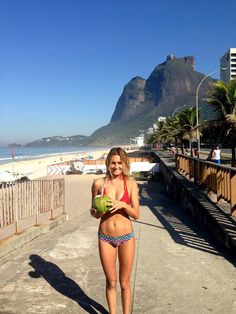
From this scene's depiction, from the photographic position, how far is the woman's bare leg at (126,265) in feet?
12.0

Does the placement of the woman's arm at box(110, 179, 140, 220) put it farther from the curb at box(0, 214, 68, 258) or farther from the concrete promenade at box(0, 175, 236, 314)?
the curb at box(0, 214, 68, 258)

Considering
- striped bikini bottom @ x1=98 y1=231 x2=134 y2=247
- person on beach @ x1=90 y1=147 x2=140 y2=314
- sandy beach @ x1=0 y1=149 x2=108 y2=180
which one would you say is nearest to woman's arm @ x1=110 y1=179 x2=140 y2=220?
person on beach @ x1=90 y1=147 x2=140 y2=314

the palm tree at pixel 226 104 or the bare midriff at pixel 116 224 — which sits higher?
the palm tree at pixel 226 104

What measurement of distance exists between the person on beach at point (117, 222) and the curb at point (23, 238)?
10.3ft

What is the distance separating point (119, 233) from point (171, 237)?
15.1ft

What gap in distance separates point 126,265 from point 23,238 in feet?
13.3

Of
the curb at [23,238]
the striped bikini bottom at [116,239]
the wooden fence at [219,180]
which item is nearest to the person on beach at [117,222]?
the striped bikini bottom at [116,239]

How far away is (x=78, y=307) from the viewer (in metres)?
4.33

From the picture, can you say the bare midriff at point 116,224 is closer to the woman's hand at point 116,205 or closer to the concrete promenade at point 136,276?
the woman's hand at point 116,205

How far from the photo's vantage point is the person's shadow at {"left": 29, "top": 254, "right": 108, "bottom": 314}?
4363 millimetres

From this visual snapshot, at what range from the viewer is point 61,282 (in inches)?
202

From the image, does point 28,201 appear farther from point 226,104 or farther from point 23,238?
point 226,104

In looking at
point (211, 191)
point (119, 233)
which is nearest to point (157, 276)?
point (119, 233)

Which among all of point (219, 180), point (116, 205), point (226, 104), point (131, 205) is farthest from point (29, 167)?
point (116, 205)
